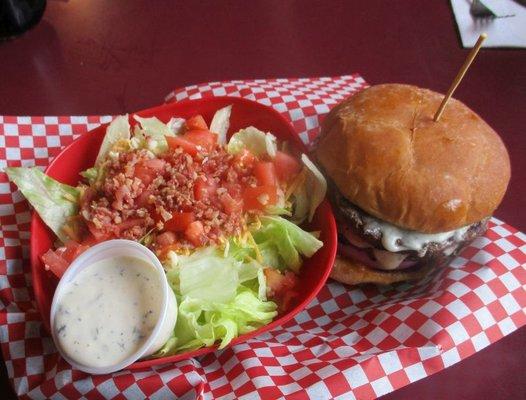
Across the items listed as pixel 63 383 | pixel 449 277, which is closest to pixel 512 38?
pixel 449 277

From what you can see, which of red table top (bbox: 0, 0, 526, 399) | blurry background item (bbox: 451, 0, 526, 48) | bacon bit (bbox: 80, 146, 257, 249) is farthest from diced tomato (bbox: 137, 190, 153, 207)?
blurry background item (bbox: 451, 0, 526, 48)

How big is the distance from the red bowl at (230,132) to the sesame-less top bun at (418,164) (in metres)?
0.17

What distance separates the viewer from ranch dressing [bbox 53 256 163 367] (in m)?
1.33

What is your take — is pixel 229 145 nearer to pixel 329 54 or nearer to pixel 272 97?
pixel 272 97

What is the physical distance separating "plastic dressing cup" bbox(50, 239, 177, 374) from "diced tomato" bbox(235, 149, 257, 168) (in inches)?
19.8

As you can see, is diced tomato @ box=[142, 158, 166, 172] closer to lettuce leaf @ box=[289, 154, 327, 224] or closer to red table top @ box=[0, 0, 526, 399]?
lettuce leaf @ box=[289, 154, 327, 224]

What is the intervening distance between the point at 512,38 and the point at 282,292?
2.07m

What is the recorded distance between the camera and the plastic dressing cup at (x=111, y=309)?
4.35ft

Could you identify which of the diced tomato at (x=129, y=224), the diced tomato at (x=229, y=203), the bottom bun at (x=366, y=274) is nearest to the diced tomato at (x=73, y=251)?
the diced tomato at (x=129, y=224)

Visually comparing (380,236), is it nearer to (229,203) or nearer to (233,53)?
(229,203)

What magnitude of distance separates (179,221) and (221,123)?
1.78 ft

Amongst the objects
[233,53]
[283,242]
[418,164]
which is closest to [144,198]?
[283,242]

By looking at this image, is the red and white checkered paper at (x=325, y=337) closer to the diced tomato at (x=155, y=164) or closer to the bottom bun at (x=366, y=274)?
the bottom bun at (x=366, y=274)

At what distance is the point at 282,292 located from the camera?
1699mm
